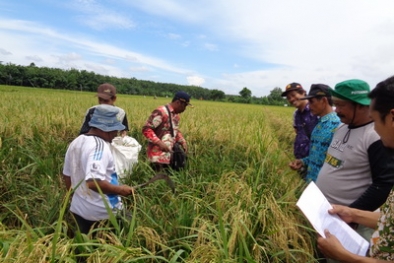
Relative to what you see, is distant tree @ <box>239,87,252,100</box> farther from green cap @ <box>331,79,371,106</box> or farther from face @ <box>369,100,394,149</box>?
face @ <box>369,100,394,149</box>

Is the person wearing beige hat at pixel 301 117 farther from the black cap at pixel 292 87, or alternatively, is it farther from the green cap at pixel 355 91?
the green cap at pixel 355 91

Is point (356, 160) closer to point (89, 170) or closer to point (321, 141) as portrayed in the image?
point (321, 141)

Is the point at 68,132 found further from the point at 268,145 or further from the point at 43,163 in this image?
the point at 268,145

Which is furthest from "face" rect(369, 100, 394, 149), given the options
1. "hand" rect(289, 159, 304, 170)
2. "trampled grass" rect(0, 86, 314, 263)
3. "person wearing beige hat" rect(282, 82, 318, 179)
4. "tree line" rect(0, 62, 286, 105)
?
"tree line" rect(0, 62, 286, 105)

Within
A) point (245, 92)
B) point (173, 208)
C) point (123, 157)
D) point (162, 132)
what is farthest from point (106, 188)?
point (245, 92)

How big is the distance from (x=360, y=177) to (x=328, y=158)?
0.30 m

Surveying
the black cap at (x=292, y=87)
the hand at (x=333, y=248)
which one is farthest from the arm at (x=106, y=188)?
the black cap at (x=292, y=87)

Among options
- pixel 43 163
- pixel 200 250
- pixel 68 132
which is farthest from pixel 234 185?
pixel 68 132

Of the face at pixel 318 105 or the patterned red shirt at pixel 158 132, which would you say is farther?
the patterned red shirt at pixel 158 132

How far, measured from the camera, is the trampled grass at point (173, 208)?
1493 millimetres

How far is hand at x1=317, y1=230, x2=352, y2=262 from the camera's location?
4.62ft

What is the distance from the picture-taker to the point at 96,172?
1.79 meters

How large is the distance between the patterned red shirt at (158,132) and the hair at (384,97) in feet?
8.42

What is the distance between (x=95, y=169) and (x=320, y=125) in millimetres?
2215
